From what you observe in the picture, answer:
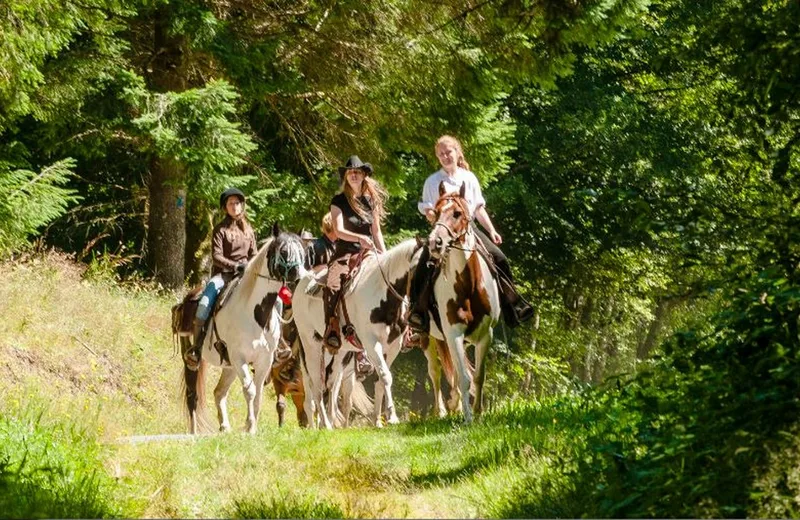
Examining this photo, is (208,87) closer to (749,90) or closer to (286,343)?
(286,343)

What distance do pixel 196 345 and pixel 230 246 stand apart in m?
1.31

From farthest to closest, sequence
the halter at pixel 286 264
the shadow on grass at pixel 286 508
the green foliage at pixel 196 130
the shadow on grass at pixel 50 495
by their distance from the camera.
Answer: the green foliage at pixel 196 130, the halter at pixel 286 264, the shadow on grass at pixel 50 495, the shadow on grass at pixel 286 508

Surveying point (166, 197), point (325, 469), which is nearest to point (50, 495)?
point (325, 469)

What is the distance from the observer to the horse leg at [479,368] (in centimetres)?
1398

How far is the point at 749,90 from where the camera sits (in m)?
8.73

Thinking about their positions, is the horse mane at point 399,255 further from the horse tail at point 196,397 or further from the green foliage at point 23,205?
the green foliage at point 23,205

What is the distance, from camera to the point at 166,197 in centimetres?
2412

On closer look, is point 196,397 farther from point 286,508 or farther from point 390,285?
point 286,508

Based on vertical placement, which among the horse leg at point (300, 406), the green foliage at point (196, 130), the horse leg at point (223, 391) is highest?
the green foliage at point (196, 130)

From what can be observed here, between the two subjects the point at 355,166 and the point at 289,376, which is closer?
the point at 355,166

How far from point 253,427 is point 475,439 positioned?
15.0 feet

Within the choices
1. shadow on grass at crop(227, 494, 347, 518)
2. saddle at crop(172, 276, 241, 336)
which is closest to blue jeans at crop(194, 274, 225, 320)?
saddle at crop(172, 276, 241, 336)

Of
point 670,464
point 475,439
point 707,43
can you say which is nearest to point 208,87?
point 475,439

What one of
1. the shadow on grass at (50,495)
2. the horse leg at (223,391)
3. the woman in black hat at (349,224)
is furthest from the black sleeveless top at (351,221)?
the shadow on grass at (50,495)
